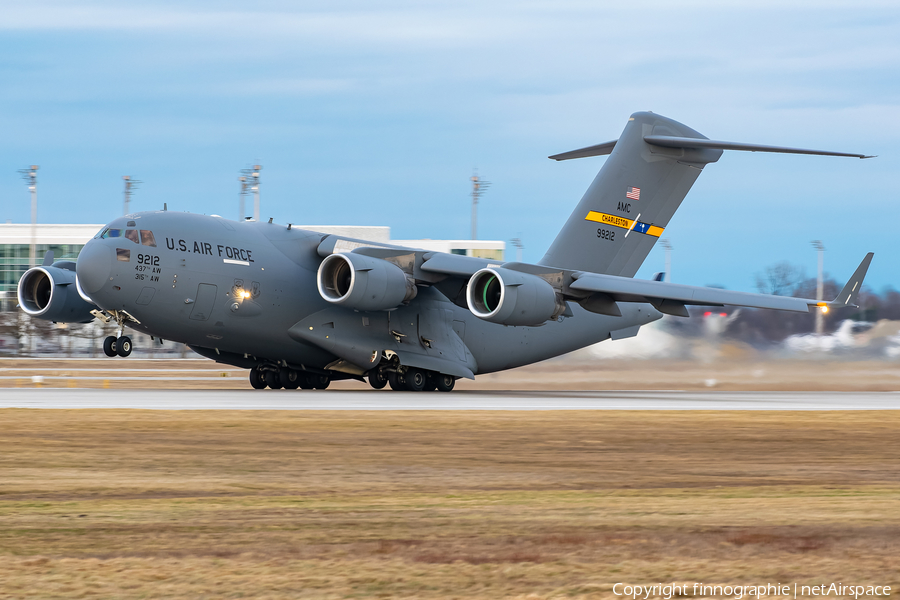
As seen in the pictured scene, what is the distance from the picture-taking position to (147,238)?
2142 cm

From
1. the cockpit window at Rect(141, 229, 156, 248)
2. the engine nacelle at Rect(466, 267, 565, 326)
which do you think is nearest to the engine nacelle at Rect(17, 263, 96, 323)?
the cockpit window at Rect(141, 229, 156, 248)

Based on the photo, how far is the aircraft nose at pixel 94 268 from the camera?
20781 mm

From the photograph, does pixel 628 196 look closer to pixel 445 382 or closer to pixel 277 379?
pixel 445 382

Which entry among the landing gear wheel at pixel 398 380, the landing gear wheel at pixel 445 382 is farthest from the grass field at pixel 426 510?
the landing gear wheel at pixel 445 382

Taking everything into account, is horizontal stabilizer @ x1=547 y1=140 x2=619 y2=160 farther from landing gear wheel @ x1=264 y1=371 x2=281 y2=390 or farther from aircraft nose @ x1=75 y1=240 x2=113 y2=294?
aircraft nose @ x1=75 y1=240 x2=113 y2=294

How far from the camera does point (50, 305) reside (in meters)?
23.2

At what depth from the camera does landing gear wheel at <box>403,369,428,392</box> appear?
2480 cm

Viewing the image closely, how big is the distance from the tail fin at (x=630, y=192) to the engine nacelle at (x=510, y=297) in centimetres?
378

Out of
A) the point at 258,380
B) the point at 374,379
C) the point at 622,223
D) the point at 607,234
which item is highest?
the point at 622,223

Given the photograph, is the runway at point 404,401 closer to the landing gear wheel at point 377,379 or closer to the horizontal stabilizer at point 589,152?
the landing gear wheel at point 377,379

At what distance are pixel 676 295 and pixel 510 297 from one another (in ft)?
11.7

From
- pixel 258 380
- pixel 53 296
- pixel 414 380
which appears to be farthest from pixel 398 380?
pixel 53 296

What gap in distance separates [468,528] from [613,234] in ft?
65.4

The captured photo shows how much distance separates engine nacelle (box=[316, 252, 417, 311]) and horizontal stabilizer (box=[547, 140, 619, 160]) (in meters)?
6.81
